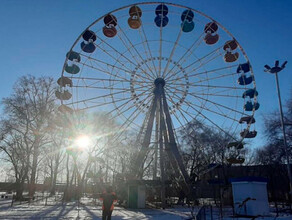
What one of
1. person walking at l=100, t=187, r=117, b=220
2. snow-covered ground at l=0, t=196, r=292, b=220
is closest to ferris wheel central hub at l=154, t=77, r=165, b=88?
snow-covered ground at l=0, t=196, r=292, b=220

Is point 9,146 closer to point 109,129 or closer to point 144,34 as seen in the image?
point 109,129

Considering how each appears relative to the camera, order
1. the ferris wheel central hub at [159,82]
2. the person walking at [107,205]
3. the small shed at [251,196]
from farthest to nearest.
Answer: the ferris wheel central hub at [159,82] → the small shed at [251,196] → the person walking at [107,205]

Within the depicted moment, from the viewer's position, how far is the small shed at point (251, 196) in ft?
44.4

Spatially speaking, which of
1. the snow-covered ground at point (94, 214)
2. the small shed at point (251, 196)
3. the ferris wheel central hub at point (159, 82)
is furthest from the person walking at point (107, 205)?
the ferris wheel central hub at point (159, 82)

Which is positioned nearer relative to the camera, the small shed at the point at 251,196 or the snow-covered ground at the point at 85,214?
the snow-covered ground at the point at 85,214

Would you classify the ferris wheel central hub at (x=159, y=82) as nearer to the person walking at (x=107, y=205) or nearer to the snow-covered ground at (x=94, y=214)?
the snow-covered ground at (x=94, y=214)

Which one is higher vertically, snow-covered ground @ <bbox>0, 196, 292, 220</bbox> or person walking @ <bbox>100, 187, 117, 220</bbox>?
person walking @ <bbox>100, 187, 117, 220</bbox>

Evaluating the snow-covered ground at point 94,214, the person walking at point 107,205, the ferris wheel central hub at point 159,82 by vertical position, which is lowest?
the snow-covered ground at point 94,214

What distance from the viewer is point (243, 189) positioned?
14039mm

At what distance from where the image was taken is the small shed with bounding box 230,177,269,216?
13539mm

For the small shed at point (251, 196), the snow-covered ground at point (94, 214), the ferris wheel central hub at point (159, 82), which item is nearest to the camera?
the snow-covered ground at point (94, 214)

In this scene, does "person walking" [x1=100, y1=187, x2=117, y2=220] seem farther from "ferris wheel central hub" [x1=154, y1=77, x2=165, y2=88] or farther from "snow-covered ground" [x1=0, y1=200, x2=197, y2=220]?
"ferris wheel central hub" [x1=154, y1=77, x2=165, y2=88]

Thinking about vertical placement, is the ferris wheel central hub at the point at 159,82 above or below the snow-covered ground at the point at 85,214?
above

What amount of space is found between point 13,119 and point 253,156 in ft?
127
